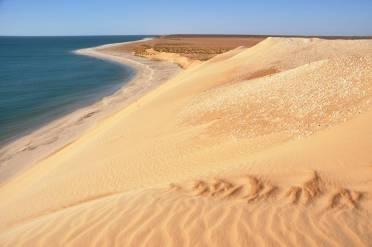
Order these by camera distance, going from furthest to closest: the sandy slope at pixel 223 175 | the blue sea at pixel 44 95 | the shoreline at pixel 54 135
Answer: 1. the blue sea at pixel 44 95
2. the shoreline at pixel 54 135
3. the sandy slope at pixel 223 175

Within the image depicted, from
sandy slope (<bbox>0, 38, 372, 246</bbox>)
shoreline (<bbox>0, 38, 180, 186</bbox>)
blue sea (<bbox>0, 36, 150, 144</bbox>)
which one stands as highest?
sandy slope (<bbox>0, 38, 372, 246</bbox>)

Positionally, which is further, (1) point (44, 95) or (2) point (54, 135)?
(1) point (44, 95)

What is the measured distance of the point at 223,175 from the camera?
6973mm

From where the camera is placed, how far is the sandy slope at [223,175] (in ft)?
17.2

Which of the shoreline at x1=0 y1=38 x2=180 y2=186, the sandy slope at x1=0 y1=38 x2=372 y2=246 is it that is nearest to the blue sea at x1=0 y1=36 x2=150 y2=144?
the shoreline at x1=0 y1=38 x2=180 y2=186

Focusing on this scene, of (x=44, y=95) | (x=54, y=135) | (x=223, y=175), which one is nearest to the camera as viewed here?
(x=223, y=175)

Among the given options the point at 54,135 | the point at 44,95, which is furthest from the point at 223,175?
the point at 44,95

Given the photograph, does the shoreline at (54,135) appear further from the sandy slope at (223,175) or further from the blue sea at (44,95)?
the sandy slope at (223,175)

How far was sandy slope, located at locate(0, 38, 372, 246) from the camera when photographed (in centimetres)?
523

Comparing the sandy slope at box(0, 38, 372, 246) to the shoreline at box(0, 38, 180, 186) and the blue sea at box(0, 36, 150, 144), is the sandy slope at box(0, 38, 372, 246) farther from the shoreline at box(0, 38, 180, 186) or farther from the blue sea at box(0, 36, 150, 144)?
the blue sea at box(0, 36, 150, 144)

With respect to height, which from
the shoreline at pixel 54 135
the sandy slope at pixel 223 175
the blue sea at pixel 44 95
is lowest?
the blue sea at pixel 44 95

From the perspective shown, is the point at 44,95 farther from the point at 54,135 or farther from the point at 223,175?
the point at 223,175

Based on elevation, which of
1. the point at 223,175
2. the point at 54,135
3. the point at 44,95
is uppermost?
the point at 223,175

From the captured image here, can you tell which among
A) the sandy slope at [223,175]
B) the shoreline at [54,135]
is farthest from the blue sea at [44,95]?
the sandy slope at [223,175]
